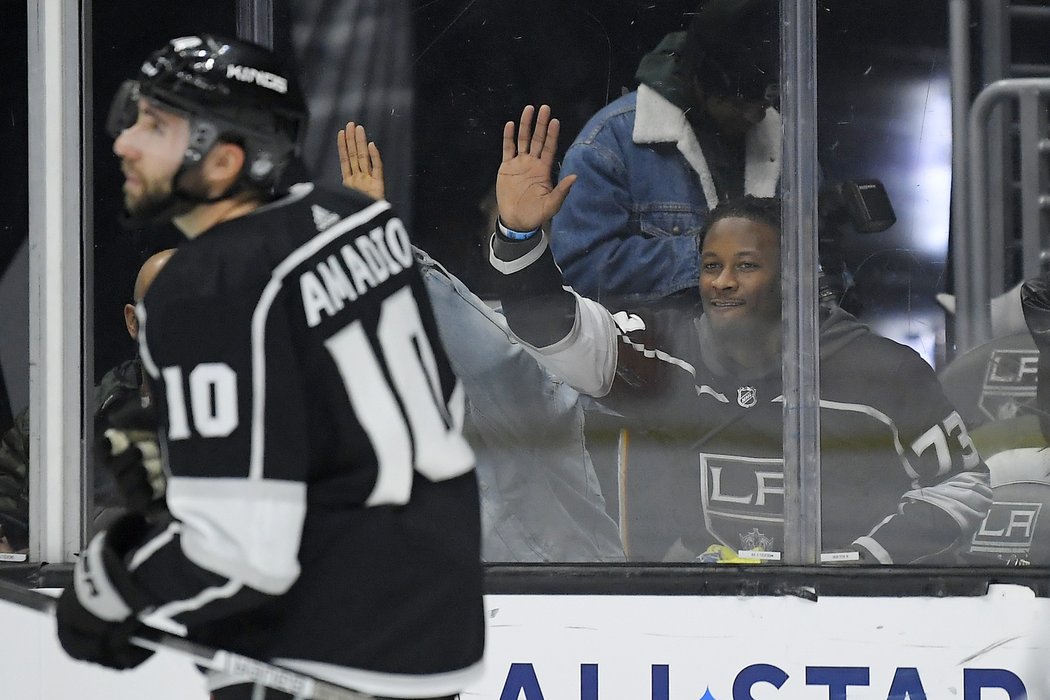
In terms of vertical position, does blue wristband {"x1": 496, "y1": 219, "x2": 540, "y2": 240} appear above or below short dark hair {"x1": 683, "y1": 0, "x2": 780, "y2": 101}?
below

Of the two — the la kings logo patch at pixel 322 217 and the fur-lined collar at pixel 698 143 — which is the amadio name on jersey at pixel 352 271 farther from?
the fur-lined collar at pixel 698 143

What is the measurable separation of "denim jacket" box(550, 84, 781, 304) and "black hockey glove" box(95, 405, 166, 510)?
62.9 inches

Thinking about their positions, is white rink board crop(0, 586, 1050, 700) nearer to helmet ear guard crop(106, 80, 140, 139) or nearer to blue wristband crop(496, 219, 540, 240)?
blue wristband crop(496, 219, 540, 240)

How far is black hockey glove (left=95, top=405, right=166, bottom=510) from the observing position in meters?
1.82

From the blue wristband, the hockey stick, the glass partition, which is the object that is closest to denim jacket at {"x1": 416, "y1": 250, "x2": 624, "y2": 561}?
the glass partition

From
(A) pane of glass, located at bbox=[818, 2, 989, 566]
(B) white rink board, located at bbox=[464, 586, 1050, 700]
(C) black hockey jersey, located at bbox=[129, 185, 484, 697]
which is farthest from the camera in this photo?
(A) pane of glass, located at bbox=[818, 2, 989, 566]

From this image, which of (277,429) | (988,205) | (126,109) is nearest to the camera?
(277,429)

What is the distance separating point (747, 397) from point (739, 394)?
2 centimetres

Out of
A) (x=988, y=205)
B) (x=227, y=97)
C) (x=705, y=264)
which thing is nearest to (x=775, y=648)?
(x=705, y=264)

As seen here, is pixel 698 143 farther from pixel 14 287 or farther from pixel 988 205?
pixel 14 287

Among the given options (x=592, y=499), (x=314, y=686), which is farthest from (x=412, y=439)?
(x=592, y=499)

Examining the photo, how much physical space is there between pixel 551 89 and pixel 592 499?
1.04 m

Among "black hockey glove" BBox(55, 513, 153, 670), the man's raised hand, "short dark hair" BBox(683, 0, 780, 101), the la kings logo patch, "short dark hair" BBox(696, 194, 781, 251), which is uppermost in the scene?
"short dark hair" BBox(683, 0, 780, 101)

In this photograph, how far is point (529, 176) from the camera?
334 cm
